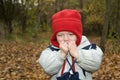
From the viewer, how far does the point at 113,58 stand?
38.9 feet

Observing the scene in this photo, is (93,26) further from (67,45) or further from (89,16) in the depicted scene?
(67,45)

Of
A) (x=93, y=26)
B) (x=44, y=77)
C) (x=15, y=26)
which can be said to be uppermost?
(x=44, y=77)

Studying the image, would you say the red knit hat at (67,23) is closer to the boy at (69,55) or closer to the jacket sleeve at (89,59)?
the boy at (69,55)

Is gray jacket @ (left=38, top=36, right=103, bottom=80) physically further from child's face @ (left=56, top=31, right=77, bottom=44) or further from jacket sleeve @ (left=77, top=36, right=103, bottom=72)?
child's face @ (left=56, top=31, right=77, bottom=44)

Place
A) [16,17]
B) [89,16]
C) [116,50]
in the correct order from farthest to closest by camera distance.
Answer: [89,16]
[16,17]
[116,50]

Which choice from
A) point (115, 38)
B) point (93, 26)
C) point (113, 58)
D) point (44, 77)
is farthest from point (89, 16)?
point (44, 77)

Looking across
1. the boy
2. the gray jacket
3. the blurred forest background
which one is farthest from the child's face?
the blurred forest background

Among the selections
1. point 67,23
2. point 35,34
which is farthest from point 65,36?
point 35,34

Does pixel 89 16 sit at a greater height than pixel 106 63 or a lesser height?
lesser

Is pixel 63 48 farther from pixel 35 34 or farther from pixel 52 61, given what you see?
pixel 35 34

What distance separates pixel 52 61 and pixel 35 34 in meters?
30.5

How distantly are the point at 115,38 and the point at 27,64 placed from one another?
4950 millimetres

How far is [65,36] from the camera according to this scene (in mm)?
3514

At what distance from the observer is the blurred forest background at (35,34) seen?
32.7 feet
